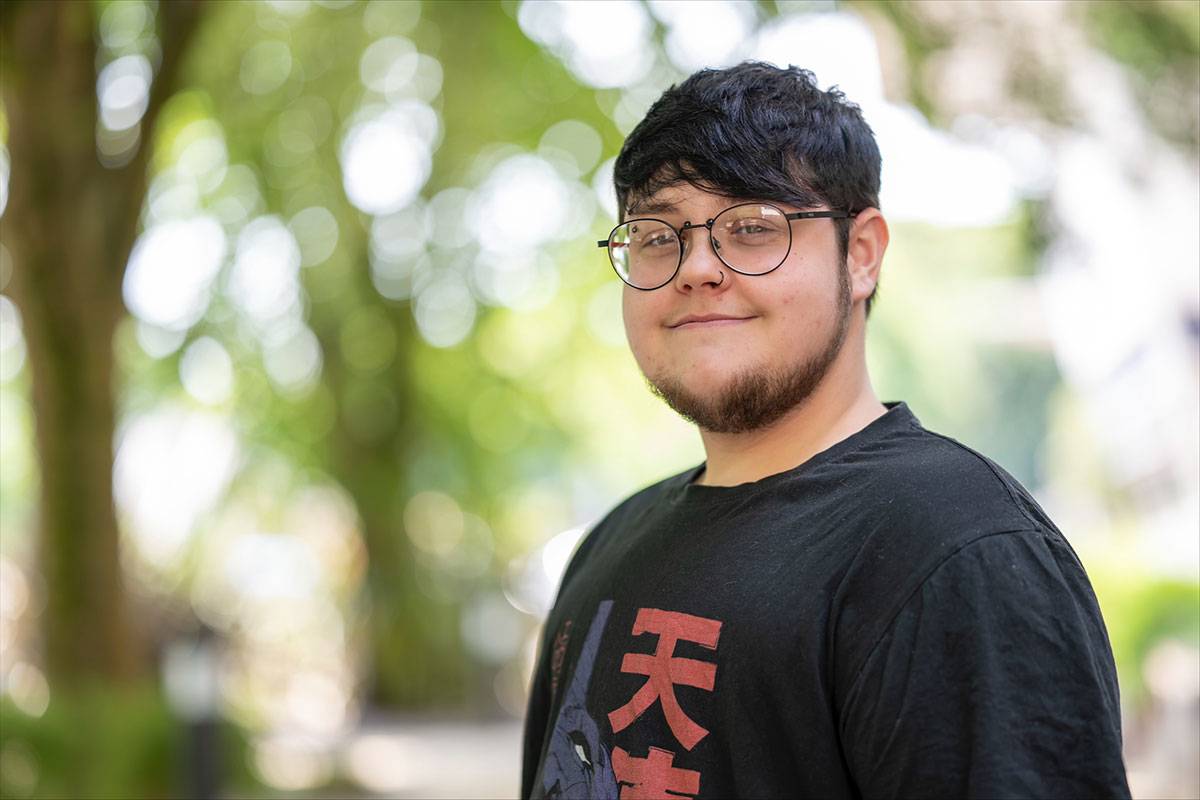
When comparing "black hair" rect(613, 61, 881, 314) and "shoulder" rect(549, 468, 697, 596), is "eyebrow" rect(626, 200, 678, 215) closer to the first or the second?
"black hair" rect(613, 61, 881, 314)

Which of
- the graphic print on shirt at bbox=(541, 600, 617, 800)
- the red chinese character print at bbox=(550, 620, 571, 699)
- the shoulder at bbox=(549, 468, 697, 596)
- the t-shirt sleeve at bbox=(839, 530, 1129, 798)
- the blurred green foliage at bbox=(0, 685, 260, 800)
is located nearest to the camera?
the t-shirt sleeve at bbox=(839, 530, 1129, 798)

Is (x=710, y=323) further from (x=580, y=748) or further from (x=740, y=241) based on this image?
(x=580, y=748)

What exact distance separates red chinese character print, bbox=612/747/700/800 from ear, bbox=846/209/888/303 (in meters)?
0.66

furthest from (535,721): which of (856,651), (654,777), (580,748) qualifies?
(856,651)

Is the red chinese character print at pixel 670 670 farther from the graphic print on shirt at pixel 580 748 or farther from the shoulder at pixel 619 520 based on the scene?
the shoulder at pixel 619 520

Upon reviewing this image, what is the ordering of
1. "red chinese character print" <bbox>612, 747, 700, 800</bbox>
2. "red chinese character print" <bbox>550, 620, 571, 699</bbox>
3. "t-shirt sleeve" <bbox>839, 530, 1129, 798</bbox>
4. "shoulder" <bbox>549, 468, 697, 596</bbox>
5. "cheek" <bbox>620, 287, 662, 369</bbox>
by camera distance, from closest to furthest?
"t-shirt sleeve" <bbox>839, 530, 1129, 798</bbox>
"red chinese character print" <bbox>612, 747, 700, 800</bbox>
"cheek" <bbox>620, 287, 662, 369</bbox>
"red chinese character print" <bbox>550, 620, 571, 699</bbox>
"shoulder" <bbox>549, 468, 697, 596</bbox>

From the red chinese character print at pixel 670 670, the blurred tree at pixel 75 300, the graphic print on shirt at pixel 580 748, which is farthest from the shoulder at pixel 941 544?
the blurred tree at pixel 75 300

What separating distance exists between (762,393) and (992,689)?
511 mm

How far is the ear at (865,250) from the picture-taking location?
5.73 ft

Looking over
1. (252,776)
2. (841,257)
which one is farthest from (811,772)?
(252,776)

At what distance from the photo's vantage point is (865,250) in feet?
5.82

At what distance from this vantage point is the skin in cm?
167

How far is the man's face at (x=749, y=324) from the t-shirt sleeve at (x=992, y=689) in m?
0.38

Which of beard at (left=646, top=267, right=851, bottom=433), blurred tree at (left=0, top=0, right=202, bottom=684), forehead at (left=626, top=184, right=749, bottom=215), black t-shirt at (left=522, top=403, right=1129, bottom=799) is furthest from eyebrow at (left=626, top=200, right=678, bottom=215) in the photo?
blurred tree at (left=0, top=0, right=202, bottom=684)
